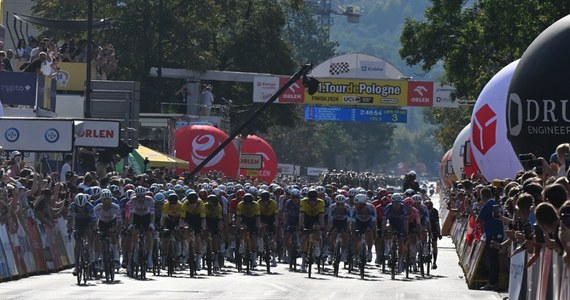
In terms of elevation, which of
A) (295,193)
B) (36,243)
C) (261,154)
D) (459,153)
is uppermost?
(459,153)

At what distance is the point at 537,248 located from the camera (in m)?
15.6

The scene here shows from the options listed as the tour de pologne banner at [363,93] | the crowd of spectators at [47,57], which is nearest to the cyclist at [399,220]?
the crowd of spectators at [47,57]

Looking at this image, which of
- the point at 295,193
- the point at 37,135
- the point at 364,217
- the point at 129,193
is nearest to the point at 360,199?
the point at 364,217

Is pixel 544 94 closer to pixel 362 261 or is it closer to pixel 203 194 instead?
pixel 362 261

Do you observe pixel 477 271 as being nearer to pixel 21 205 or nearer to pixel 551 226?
pixel 21 205

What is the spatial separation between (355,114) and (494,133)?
142 ft

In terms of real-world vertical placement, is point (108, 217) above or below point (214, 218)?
above

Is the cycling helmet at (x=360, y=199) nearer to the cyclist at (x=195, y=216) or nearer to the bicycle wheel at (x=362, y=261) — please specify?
the bicycle wheel at (x=362, y=261)

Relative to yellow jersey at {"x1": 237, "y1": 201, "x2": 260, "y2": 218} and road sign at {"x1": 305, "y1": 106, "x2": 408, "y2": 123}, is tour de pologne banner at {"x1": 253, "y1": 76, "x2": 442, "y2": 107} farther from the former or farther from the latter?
yellow jersey at {"x1": 237, "y1": 201, "x2": 260, "y2": 218}

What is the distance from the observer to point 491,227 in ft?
84.3

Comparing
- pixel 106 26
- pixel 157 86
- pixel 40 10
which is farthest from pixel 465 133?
pixel 40 10

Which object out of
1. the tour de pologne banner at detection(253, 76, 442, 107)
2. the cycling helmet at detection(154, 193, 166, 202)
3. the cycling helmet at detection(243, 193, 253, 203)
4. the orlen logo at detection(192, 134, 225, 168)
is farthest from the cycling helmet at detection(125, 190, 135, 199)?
the tour de pologne banner at detection(253, 76, 442, 107)

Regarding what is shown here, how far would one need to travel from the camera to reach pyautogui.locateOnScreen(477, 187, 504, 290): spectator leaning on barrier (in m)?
25.3

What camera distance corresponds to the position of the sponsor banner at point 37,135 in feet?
112
